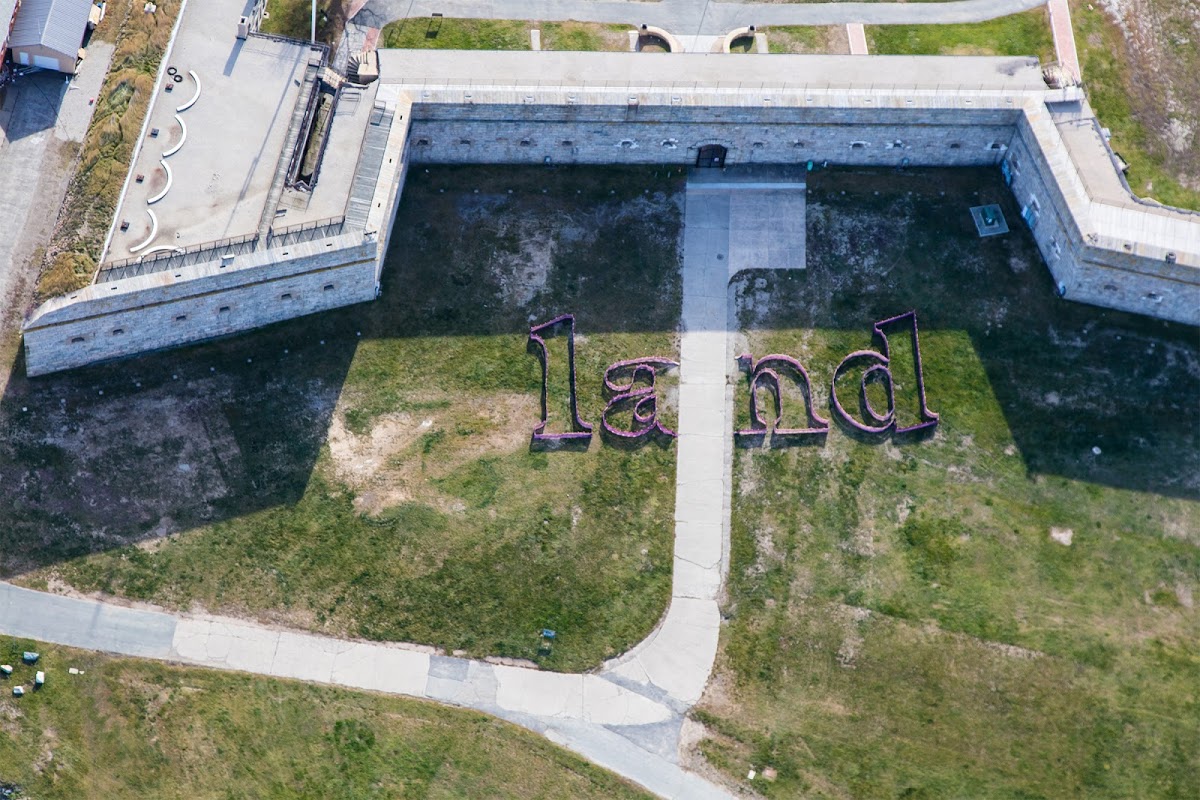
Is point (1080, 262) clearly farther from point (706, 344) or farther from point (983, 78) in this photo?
point (706, 344)

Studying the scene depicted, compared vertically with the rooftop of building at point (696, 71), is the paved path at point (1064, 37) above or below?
above

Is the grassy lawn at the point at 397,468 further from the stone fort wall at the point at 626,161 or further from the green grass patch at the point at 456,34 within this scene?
the green grass patch at the point at 456,34

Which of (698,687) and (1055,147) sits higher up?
(1055,147)

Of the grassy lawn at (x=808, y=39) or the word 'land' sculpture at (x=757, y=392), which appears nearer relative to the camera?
the word 'land' sculpture at (x=757, y=392)

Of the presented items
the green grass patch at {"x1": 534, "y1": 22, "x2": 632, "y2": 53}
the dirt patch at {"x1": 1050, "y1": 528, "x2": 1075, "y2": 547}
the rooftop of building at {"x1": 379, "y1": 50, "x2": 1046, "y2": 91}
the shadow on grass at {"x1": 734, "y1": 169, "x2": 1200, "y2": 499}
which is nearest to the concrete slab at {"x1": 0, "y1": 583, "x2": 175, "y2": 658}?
the rooftop of building at {"x1": 379, "y1": 50, "x2": 1046, "y2": 91}

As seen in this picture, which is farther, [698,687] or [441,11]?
[441,11]

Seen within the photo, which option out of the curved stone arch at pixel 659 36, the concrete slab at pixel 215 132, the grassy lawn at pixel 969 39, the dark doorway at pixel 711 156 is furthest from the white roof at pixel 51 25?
the grassy lawn at pixel 969 39

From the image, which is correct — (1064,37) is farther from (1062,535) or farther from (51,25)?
(51,25)

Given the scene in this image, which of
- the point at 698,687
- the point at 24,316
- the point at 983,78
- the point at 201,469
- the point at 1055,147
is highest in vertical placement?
the point at 983,78

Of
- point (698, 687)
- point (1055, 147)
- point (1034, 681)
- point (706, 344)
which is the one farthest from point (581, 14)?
point (1034, 681)
